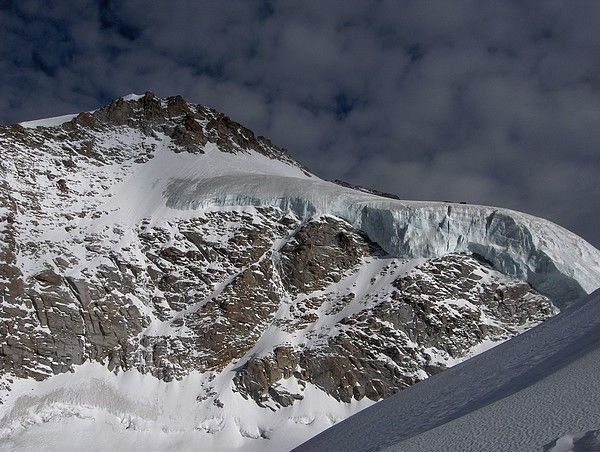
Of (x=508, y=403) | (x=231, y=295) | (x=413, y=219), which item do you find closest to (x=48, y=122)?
(x=231, y=295)

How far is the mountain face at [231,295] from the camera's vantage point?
49844 mm

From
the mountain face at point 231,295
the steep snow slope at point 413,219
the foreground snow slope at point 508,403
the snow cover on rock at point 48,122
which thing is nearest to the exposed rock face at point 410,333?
the mountain face at point 231,295

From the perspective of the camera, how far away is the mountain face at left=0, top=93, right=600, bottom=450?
49.8 m

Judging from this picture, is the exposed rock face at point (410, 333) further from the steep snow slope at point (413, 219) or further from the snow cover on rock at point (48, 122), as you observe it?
the snow cover on rock at point (48, 122)

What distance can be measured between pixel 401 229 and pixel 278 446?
26385 mm

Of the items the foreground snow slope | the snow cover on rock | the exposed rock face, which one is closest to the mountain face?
the exposed rock face

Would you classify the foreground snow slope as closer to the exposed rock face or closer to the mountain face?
the mountain face

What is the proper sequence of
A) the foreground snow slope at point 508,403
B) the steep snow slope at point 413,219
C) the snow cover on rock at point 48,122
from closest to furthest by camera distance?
the foreground snow slope at point 508,403
the steep snow slope at point 413,219
the snow cover on rock at point 48,122

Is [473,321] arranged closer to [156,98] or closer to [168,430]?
[168,430]

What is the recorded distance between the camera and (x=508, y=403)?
21.9ft

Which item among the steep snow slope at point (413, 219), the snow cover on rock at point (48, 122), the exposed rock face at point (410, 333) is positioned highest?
the snow cover on rock at point (48, 122)

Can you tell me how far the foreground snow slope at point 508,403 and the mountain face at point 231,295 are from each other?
1522 inches

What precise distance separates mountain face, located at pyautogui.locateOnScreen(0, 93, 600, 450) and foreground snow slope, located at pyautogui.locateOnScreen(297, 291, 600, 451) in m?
38.6

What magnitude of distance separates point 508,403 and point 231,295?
5531 centimetres
